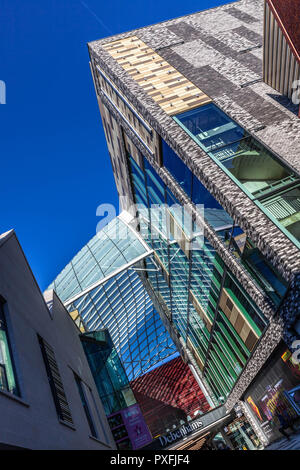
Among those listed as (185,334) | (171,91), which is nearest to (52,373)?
(171,91)

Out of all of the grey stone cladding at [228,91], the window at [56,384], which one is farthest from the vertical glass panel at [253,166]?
the window at [56,384]

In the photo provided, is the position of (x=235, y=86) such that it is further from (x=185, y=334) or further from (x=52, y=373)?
(x=185, y=334)

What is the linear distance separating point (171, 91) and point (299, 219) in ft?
35.2

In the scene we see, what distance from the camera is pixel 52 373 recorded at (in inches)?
395

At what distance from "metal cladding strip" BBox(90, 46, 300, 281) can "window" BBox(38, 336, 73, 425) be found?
7.91m

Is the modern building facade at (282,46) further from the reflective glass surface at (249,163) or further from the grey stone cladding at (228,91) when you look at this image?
the reflective glass surface at (249,163)

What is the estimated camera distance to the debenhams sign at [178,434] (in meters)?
16.6

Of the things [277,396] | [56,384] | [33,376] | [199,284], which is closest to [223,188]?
[33,376]

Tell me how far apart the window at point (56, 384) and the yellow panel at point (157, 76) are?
1238 centimetres

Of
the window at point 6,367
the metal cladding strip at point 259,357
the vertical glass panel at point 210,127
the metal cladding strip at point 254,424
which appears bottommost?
the metal cladding strip at point 254,424

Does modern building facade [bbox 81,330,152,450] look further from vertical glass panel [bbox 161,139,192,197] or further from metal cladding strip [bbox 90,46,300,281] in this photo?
metal cladding strip [bbox 90,46,300,281]

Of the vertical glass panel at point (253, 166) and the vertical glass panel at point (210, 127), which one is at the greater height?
the vertical glass panel at point (210, 127)

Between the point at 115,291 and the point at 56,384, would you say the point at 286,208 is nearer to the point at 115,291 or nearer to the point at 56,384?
the point at 56,384

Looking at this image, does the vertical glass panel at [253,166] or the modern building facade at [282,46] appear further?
A: the modern building facade at [282,46]
